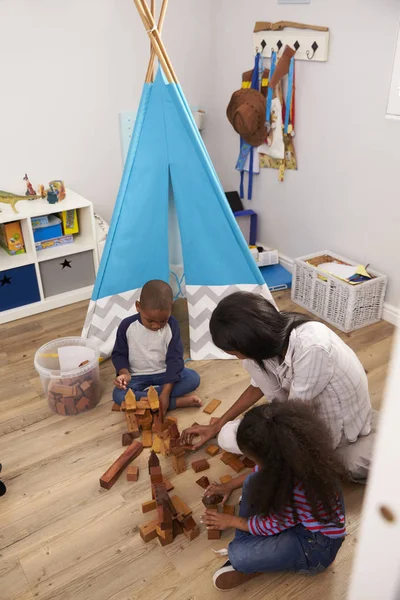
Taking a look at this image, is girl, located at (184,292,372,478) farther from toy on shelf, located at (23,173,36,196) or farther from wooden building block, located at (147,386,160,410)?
toy on shelf, located at (23,173,36,196)

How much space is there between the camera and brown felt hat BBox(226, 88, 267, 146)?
9.47 ft

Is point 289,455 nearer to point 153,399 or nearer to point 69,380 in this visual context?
point 153,399

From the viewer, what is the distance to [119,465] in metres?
1.80

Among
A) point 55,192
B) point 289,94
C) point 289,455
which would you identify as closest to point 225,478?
point 289,455

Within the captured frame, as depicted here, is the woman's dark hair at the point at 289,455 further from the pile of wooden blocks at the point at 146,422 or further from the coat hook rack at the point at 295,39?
the coat hook rack at the point at 295,39

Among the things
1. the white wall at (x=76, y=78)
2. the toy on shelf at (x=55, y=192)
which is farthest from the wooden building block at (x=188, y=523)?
the white wall at (x=76, y=78)

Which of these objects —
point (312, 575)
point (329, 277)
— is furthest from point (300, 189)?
point (312, 575)

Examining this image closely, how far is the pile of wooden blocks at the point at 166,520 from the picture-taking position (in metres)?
1.55

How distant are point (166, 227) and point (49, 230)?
78cm

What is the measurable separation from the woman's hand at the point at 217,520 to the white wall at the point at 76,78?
6.74 ft

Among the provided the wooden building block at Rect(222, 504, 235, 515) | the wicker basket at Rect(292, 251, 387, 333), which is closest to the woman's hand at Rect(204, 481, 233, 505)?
the wooden building block at Rect(222, 504, 235, 515)

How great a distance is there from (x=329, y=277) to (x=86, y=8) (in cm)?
188

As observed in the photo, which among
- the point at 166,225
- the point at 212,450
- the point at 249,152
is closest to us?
the point at 212,450

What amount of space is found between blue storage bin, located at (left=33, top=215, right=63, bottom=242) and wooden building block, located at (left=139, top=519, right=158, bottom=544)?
168 cm
